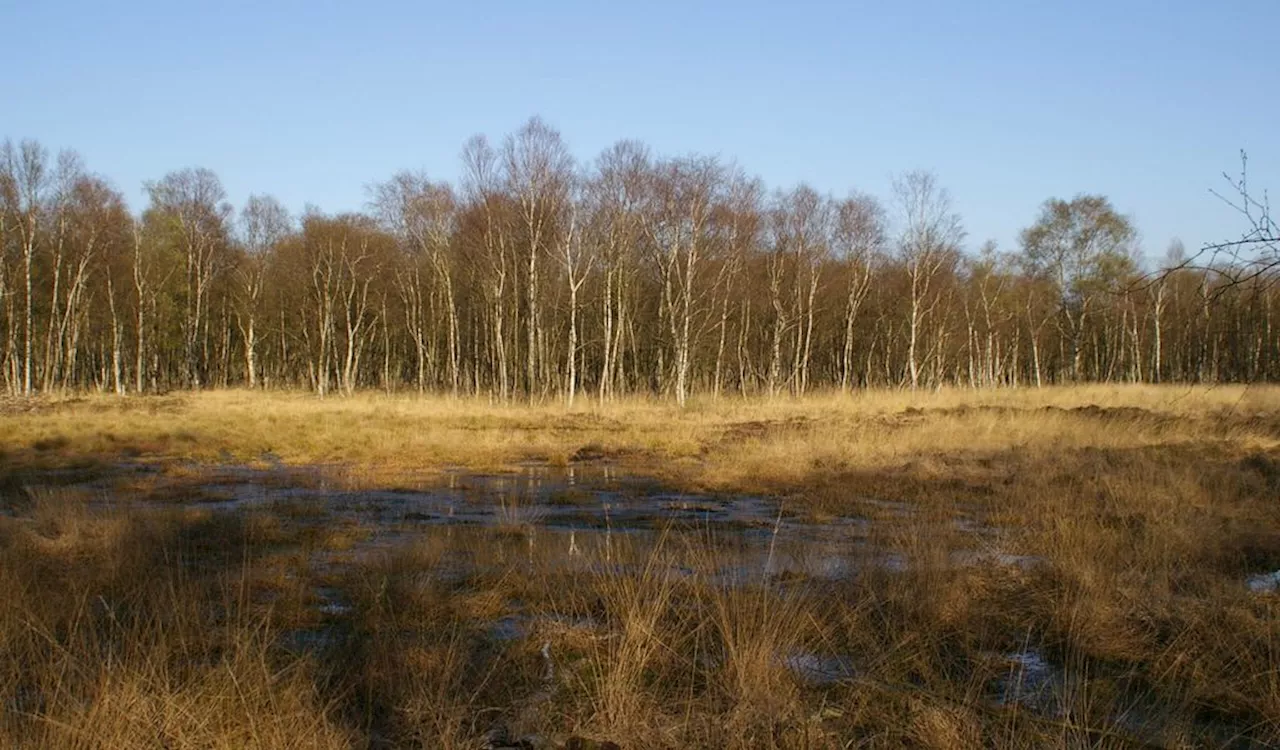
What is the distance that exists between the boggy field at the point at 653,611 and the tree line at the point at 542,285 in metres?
21.2

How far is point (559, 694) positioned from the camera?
4066mm

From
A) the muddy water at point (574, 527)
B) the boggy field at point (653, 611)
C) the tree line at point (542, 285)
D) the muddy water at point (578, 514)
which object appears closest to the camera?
the boggy field at point (653, 611)

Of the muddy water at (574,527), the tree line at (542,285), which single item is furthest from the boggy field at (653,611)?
the tree line at (542,285)

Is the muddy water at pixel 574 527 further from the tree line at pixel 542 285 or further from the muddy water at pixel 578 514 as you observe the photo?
the tree line at pixel 542 285

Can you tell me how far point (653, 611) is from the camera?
4.63m

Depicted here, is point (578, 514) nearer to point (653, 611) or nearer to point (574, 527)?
point (574, 527)

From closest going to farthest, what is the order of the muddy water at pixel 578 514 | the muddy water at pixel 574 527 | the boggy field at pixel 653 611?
the boggy field at pixel 653 611 → the muddy water at pixel 574 527 → the muddy water at pixel 578 514

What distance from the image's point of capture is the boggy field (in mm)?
3590

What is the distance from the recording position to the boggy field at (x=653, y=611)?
359 cm

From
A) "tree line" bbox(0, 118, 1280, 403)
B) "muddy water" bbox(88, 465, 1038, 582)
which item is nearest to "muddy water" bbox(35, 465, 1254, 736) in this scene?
"muddy water" bbox(88, 465, 1038, 582)

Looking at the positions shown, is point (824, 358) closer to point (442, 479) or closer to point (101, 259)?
point (101, 259)

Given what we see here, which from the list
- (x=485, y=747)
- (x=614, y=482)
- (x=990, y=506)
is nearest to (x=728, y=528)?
(x=990, y=506)

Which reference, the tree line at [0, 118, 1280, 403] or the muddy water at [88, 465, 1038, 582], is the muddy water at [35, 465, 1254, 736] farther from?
the tree line at [0, 118, 1280, 403]

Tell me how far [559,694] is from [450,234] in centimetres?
4006
